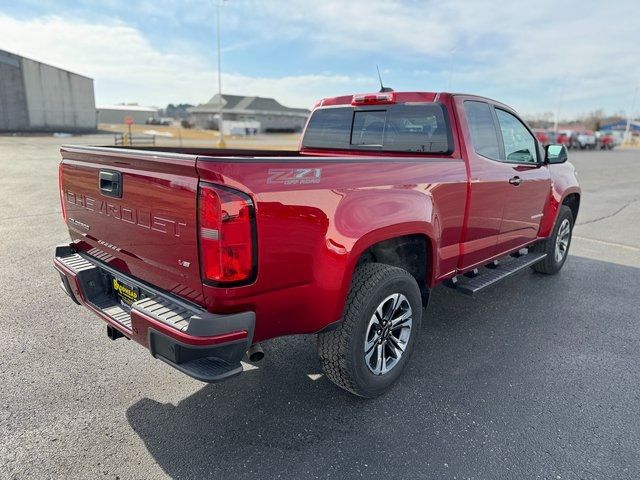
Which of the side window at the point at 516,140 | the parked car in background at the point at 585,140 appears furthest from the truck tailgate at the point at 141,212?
the parked car in background at the point at 585,140

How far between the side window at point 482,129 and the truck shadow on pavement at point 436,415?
5.25ft

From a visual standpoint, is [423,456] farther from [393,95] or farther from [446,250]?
[393,95]

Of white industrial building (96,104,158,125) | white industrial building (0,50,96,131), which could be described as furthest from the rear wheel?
white industrial building (96,104,158,125)

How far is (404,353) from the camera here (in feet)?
10.5

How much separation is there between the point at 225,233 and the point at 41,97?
5172 centimetres

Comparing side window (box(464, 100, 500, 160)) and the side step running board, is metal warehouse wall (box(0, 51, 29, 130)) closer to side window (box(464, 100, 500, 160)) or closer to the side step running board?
side window (box(464, 100, 500, 160))

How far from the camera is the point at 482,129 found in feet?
13.0

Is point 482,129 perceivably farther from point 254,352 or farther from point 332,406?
point 254,352

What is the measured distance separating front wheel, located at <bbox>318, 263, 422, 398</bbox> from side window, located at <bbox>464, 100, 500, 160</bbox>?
1.52 meters

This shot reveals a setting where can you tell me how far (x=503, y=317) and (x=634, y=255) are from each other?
3735 mm

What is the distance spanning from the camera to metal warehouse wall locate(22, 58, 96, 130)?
43.0 metres

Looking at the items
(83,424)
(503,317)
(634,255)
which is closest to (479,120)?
(503,317)

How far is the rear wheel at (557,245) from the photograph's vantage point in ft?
17.7

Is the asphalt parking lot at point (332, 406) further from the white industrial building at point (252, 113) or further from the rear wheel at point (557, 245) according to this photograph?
the white industrial building at point (252, 113)
